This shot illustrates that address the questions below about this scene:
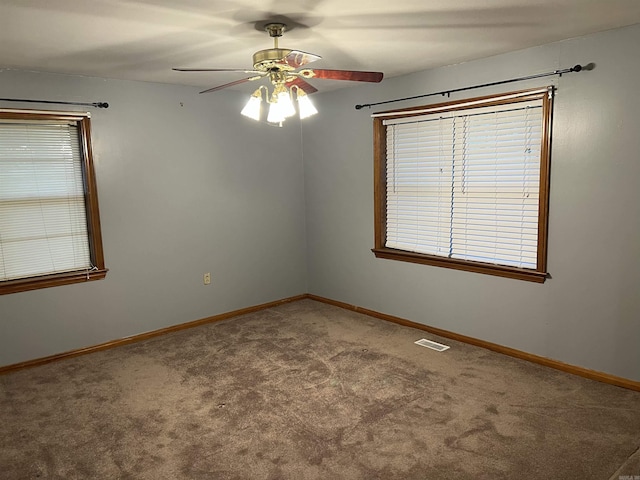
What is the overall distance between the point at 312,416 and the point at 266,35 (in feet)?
7.57

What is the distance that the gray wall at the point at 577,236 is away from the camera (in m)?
2.91

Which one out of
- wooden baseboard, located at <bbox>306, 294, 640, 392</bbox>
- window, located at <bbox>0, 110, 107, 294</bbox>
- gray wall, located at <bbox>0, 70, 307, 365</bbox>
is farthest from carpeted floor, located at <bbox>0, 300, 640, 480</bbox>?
window, located at <bbox>0, 110, 107, 294</bbox>

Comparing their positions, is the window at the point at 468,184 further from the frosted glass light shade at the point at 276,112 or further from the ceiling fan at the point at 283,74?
the frosted glass light shade at the point at 276,112

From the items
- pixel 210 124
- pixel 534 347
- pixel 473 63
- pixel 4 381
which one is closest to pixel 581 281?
pixel 534 347

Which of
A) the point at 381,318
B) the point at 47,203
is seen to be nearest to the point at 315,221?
the point at 381,318

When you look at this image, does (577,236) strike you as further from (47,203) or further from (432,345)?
(47,203)

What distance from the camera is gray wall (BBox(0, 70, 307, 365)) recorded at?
3.72 metres

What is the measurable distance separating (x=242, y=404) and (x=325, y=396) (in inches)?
21.1

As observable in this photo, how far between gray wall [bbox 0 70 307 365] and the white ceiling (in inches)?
19.9

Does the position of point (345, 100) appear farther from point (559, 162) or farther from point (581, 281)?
point (581, 281)

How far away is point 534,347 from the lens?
3.47 metres

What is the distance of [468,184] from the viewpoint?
3.79 m

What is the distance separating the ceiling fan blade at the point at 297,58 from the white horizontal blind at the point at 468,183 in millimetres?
1861

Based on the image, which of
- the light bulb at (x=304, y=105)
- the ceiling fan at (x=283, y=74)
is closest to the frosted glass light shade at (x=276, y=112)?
the ceiling fan at (x=283, y=74)
